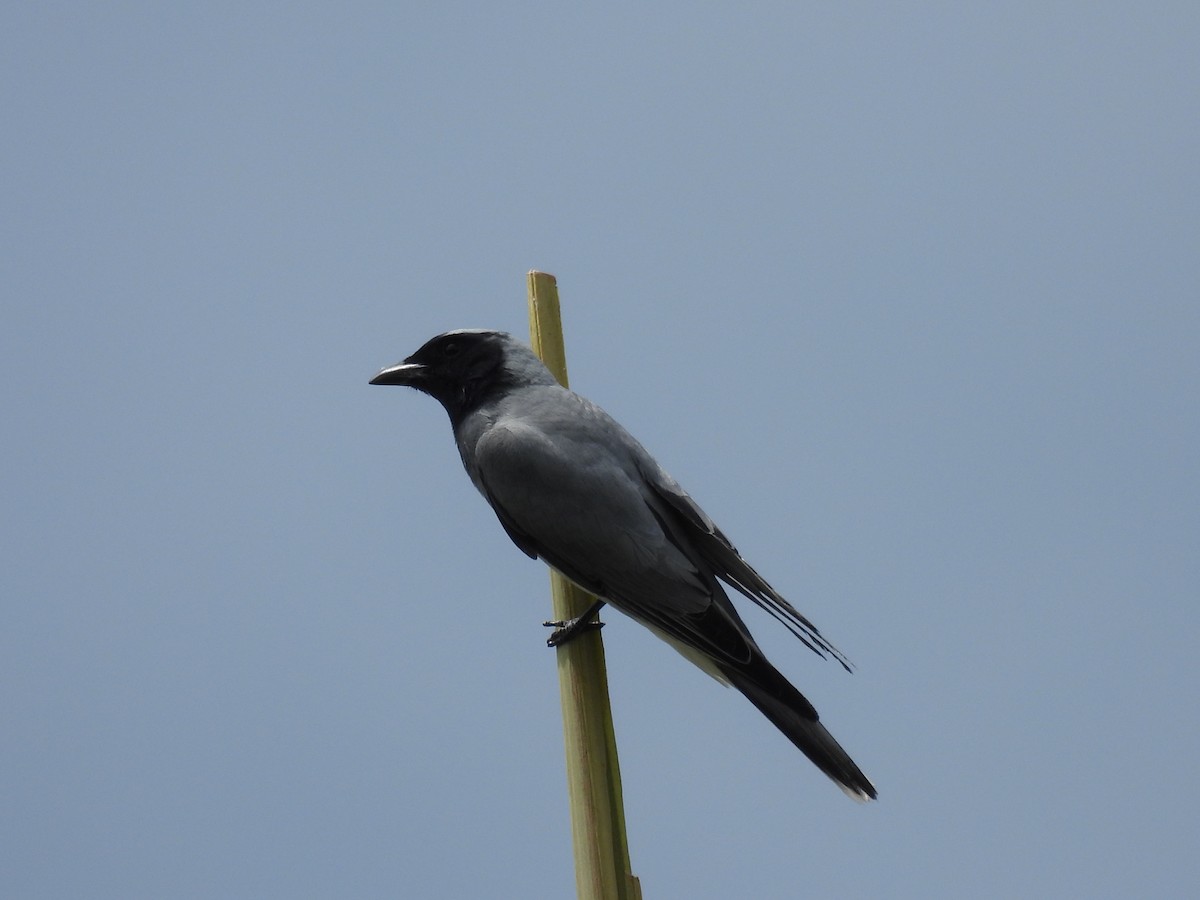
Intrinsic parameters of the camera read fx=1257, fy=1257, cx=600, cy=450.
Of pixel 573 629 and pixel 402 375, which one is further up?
pixel 402 375

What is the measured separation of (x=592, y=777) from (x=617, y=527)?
1132mm

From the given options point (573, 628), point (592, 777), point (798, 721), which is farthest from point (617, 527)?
point (592, 777)

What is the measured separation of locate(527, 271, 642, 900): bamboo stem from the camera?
9.16ft

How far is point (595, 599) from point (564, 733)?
0.92 meters

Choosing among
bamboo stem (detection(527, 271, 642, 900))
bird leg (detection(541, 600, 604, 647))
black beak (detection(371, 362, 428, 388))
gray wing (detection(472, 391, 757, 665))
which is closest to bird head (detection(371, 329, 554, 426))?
black beak (detection(371, 362, 428, 388))

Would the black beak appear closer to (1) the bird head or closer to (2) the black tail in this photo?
(1) the bird head

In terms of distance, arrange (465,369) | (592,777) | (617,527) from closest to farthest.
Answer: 1. (592,777)
2. (617,527)
3. (465,369)

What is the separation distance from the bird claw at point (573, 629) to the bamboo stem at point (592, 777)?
25 mm

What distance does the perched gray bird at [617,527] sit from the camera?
3828 millimetres

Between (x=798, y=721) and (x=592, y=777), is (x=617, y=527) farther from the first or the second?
(x=592, y=777)

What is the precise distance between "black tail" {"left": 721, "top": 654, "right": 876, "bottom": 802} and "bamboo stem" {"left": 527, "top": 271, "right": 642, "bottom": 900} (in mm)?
571

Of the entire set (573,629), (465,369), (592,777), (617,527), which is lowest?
(592,777)

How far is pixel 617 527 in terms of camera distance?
3.94 m

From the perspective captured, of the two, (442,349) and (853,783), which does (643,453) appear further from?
(853,783)
